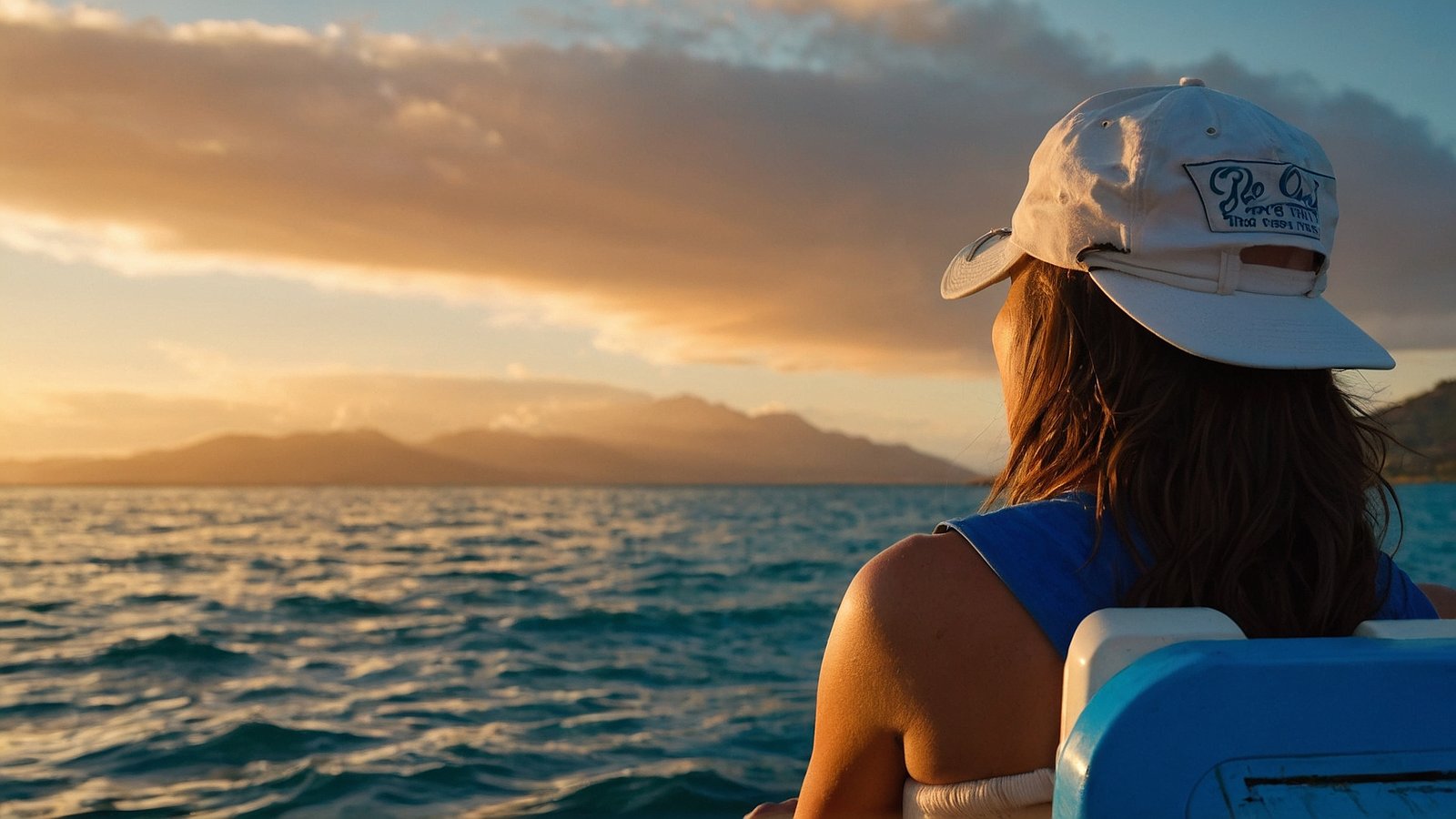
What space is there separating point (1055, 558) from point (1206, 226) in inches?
19.4

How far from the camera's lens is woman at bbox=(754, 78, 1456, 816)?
1339 mm

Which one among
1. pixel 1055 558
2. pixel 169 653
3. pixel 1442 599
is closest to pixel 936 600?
pixel 1055 558

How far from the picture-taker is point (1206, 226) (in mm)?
1456

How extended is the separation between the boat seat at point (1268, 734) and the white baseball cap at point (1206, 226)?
1.49 ft

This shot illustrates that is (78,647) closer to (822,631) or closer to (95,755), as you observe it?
(95,755)

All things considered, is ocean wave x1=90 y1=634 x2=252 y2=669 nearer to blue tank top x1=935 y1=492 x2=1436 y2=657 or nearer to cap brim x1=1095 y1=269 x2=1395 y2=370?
blue tank top x1=935 y1=492 x2=1436 y2=657

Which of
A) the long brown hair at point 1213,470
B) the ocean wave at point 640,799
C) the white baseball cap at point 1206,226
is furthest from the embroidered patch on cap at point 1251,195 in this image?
the ocean wave at point 640,799

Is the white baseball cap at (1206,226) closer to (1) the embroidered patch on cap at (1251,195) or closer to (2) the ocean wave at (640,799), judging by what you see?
(1) the embroidered patch on cap at (1251,195)

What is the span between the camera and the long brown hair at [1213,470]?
1.45 meters

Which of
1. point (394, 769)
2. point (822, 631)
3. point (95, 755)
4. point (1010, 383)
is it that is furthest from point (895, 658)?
point (822, 631)

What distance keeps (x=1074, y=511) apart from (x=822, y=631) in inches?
391

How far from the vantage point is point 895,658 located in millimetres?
1353

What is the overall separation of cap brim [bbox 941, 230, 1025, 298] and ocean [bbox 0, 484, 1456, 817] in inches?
166

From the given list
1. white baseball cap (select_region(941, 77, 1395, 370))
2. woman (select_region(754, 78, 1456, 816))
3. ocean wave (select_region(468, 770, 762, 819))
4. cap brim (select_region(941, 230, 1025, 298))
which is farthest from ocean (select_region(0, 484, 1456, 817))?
white baseball cap (select_region(941, 77, 1395, 370))
